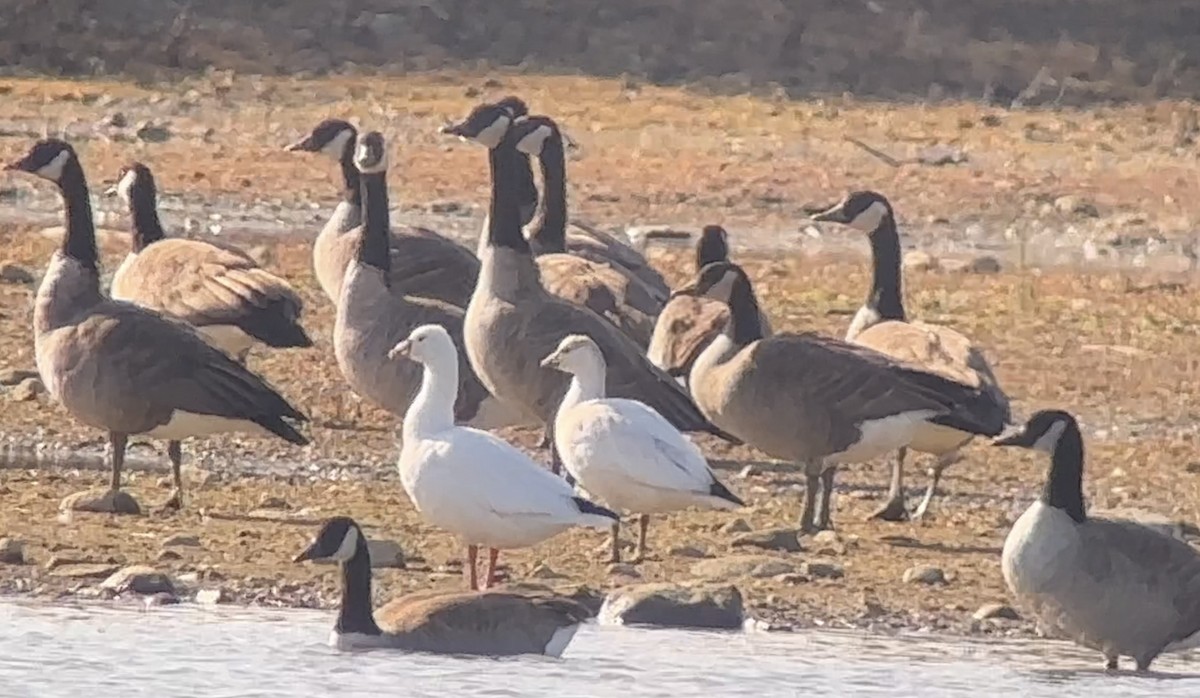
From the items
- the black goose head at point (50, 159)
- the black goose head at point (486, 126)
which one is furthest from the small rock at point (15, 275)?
the black goose head at point (486, 126)

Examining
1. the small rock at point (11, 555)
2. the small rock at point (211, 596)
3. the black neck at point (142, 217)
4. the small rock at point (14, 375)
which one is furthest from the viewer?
the black neck at point (142, 217)

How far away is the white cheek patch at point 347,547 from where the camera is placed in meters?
9.48

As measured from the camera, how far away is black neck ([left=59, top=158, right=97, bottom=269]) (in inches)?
480

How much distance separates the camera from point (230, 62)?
28.4 meters

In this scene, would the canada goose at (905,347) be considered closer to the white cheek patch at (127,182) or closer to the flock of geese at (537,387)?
the flock of geese at (537,387)

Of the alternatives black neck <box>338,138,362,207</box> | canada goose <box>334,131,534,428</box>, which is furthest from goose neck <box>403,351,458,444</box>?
black neck <box>338,138,362,207</box>

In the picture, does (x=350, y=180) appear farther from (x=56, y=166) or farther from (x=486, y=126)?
(x=56, y=166)

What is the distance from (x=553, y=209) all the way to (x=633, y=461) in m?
4.58

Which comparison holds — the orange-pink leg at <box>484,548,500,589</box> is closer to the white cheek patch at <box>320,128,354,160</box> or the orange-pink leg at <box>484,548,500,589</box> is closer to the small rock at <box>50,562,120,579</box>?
Result: the small rock at <box>50,562,120,579</box>

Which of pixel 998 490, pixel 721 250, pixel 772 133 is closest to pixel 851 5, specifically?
pixel 772 133

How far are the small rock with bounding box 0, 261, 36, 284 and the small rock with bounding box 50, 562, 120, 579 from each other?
22.4 feet

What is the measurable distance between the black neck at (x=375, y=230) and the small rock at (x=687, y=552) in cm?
240

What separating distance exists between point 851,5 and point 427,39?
4911 mm

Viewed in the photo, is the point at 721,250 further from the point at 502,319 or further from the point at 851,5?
the point at 851,5
